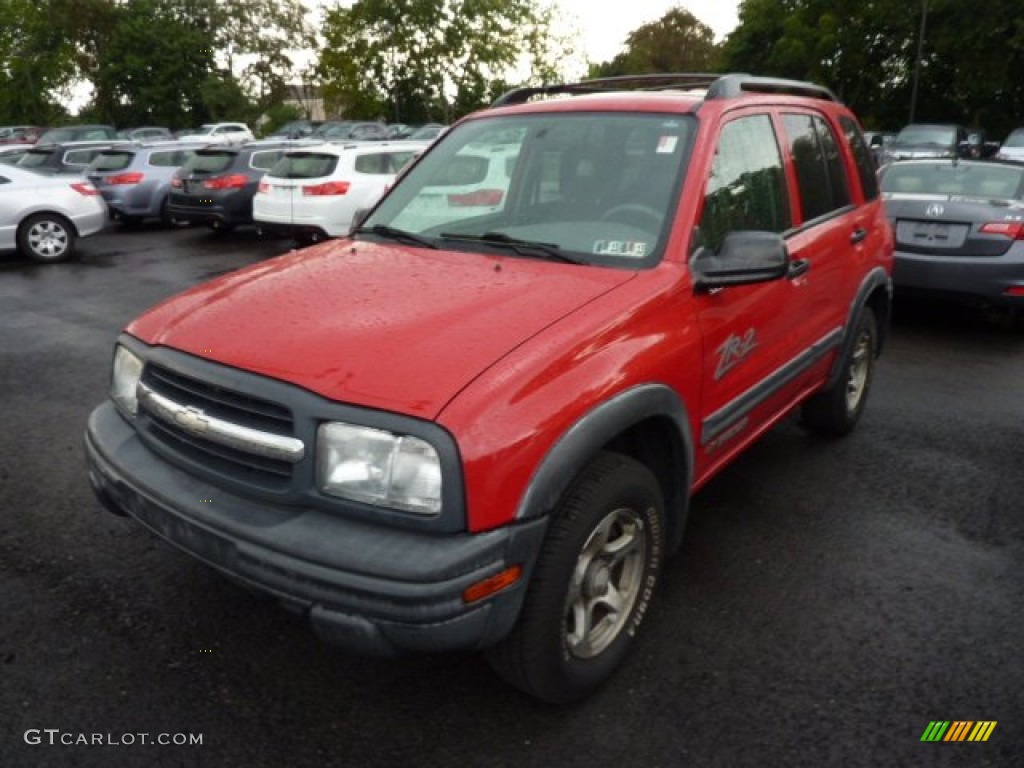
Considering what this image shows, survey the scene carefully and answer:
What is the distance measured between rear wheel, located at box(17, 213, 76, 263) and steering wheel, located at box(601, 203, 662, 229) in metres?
10.8

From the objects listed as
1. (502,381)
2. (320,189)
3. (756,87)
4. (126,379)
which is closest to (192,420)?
(126,379)

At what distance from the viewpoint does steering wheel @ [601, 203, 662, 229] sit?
121 inches

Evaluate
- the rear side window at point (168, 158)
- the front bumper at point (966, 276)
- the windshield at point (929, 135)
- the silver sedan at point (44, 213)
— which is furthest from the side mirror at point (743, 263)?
the windshield at point (929, 135)

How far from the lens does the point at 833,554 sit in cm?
367

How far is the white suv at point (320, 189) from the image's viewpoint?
1147cm

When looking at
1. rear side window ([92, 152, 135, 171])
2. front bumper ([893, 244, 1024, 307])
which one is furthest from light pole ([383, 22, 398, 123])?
front bumper ([893, 244, 1024, 307])

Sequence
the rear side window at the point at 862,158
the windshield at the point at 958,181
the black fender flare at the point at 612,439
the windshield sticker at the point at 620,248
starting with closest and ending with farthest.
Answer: the black fender flare at the point at 612,439, the windshield sticker at the point at 620,248, the rear side window at the point at 862,158, the windshield at the point at 958,181

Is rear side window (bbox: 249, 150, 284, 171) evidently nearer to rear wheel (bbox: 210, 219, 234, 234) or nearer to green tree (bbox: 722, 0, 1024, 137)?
rear wheel (bbox: 210, 219, 234, 234)

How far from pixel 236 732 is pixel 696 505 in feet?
7.76

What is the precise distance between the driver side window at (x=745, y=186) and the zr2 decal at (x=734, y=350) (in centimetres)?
36

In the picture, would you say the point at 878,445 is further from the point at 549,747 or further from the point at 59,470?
the point at 59,470

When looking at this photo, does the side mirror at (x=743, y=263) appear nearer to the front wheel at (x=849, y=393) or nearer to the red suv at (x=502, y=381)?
the red suv at (x=502, y=381)

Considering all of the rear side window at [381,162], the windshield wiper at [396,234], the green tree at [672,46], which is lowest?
the windshield wiper at [396,234]

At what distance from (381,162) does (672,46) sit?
55.4 metres
